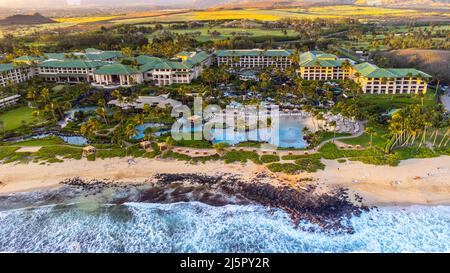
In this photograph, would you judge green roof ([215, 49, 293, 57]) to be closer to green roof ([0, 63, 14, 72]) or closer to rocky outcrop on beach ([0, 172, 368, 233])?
green roof ([0, 63, 14, 72])

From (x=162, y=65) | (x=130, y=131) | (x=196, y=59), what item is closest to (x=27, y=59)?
(x=162, y=65)

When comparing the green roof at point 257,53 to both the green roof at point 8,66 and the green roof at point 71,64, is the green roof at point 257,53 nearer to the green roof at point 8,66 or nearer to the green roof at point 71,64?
the green roof at point 71,64

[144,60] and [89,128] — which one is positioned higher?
[144,60]

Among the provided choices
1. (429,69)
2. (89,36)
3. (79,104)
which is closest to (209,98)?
(79,104)

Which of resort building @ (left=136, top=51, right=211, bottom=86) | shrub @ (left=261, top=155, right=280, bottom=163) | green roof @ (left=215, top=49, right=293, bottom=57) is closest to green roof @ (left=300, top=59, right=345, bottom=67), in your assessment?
green roof @ (left=215, top=49, right=293, bottom=57)

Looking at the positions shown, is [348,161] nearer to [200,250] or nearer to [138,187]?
[200,250]

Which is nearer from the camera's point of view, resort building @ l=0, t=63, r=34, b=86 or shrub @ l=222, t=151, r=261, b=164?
shrub @ l=222, t=151, r=261, b=164

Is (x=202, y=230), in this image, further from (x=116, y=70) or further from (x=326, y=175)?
(x=116, y=70)
